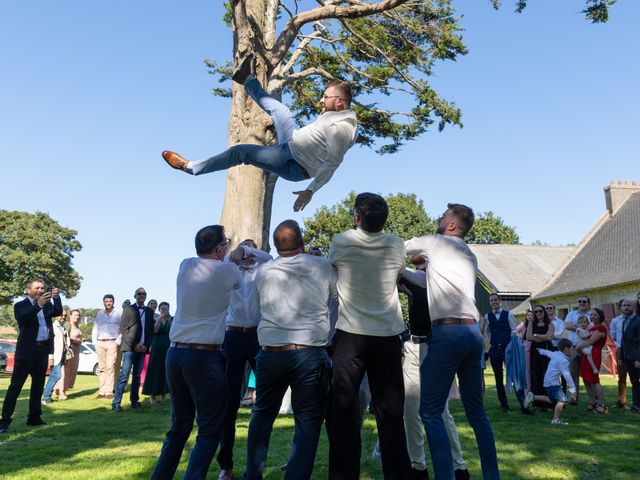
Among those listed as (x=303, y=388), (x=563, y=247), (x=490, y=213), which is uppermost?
(x=490, y=213)

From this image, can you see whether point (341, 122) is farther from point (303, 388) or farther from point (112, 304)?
point (112, 304)

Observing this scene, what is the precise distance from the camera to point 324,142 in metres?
5.31

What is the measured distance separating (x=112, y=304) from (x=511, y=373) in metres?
8.44

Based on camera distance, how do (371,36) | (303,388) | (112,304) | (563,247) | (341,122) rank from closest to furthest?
(303,388) < (341,122) < (112,304) < (371,36) < (563,247)

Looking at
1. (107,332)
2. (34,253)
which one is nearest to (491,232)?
(34,253)

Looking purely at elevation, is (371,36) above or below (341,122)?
above

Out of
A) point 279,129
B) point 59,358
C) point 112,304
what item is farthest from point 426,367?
point 59,358

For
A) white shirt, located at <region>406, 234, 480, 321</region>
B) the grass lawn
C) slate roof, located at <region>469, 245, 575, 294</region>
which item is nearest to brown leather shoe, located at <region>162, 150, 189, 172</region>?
white shirt, located at <region>406, 234, 480, 321</region>

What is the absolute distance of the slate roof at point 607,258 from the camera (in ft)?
88.6

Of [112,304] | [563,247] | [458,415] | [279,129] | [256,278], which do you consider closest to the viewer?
[256,278]

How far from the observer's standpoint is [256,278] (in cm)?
432

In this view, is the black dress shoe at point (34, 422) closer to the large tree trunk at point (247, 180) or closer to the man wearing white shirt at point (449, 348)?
the large tree trunk at point (247, 180)

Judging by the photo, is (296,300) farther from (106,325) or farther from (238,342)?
(106,325)

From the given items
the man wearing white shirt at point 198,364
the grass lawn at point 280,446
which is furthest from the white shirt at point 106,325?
the man wearing white shirt at point 198,364
